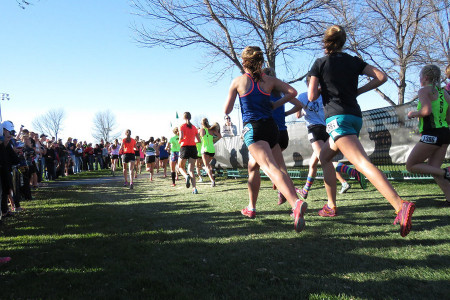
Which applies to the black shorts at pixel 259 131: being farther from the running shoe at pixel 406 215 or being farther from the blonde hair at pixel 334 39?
the running shoe at pixel 406 215

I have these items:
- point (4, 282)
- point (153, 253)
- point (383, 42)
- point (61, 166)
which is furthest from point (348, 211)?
point (61, 166)

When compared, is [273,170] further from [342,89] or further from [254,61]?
[254,61]

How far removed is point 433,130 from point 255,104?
9.07 feet

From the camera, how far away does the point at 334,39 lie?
3.52 metres

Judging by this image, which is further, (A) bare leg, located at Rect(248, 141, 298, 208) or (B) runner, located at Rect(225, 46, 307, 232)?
(B) runner, located at Rect(225, 46, 307, 232)

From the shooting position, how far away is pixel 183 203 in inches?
273

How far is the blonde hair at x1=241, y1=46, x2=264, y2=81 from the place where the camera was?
3.87 metres

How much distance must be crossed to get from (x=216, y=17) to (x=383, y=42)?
36.2 ft

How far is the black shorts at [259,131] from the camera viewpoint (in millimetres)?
3832

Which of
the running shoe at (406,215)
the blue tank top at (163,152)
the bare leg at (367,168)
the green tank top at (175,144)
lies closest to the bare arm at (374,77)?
the bare leg at (367,168)

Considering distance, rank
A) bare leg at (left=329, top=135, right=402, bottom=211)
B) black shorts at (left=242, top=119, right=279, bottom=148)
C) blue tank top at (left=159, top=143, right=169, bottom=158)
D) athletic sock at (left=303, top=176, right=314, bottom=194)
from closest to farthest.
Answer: bare leg at (left=329, top=135, right=402, bottom=211) < black shorts at (left=242, top=119, right=279, bottom=148) < athletic sock at (left=303, top=176, right=314, bottom=194) < blue tank top at (left=159, top=143, right=169, bottom=158)

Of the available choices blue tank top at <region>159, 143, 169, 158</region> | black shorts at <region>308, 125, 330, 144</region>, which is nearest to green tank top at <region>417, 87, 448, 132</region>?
black shorts at <region>308, 125, 330, 144</region>

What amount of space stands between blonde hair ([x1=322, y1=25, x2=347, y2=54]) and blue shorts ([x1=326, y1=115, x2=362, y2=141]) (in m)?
0.77

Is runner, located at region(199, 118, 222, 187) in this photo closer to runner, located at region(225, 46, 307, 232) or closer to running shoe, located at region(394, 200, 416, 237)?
runner, located at region(225, 46, 307, 232)
